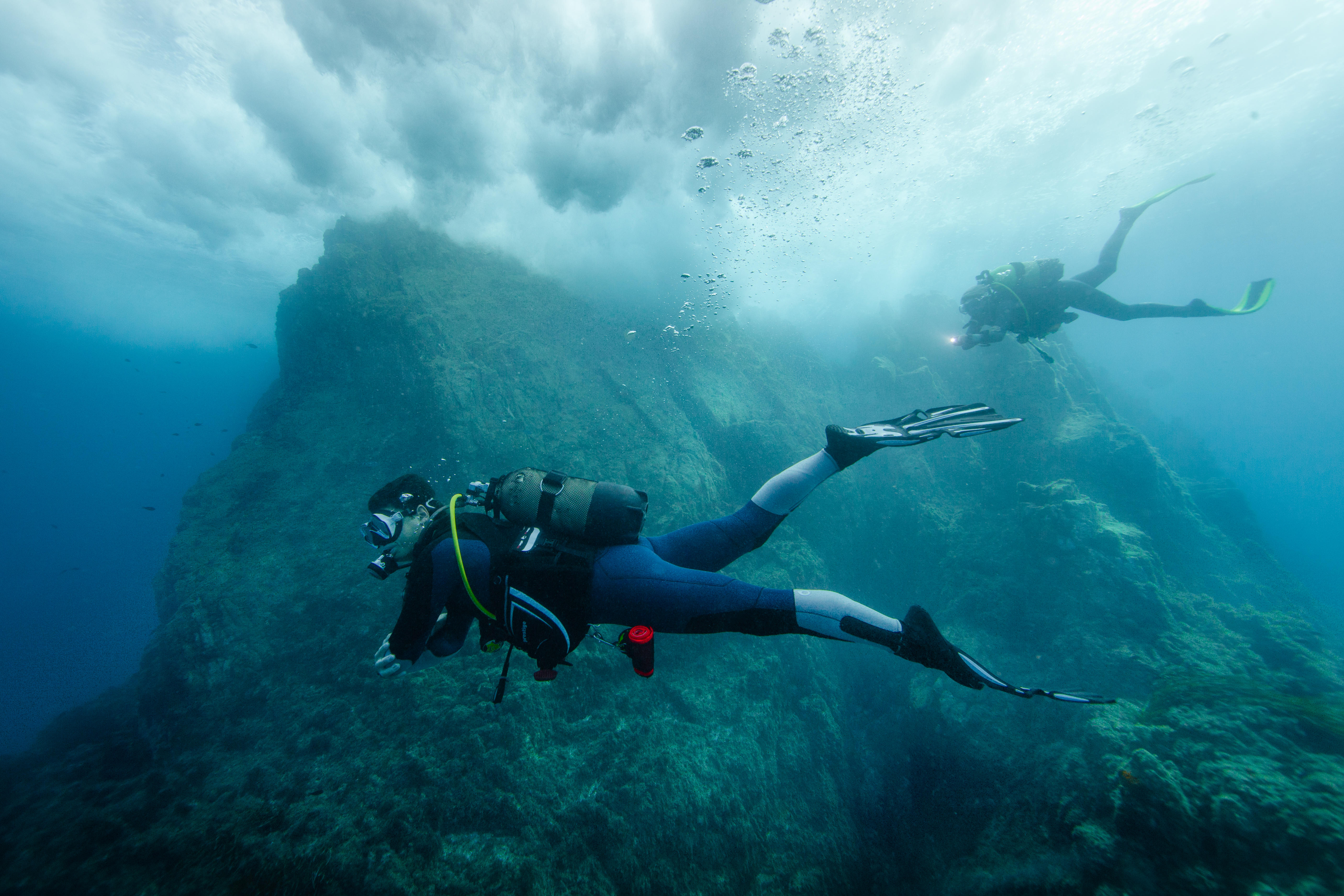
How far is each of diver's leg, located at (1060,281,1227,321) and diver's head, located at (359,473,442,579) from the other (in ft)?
40.4

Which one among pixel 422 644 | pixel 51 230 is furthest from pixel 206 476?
pixel 51 230

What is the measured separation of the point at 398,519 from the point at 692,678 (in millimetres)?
5834

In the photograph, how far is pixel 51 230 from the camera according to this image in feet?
76.3

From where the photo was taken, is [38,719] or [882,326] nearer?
[882,326]

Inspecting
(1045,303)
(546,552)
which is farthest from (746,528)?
(1045,303)

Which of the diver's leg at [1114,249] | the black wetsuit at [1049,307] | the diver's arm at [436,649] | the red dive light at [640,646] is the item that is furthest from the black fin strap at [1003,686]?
the diver's leg at [1114,249]

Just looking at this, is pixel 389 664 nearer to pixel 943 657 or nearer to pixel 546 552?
pixel 546 552

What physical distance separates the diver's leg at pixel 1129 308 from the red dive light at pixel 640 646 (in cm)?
1145

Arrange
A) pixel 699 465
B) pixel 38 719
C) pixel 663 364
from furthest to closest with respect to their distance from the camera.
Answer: pixel 38 719 < pixel 663 364 < pixel 699 465

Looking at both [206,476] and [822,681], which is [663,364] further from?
[206,476]

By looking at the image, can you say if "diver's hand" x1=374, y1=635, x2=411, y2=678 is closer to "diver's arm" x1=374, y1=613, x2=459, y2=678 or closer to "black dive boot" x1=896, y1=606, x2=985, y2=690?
"diver's arm" x1=374, y1=613, x2=459, y2=678

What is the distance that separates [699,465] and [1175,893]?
8.09m

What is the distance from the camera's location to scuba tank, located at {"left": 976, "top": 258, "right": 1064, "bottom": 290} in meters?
8.80

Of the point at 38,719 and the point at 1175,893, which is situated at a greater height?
the point at 1175,893
